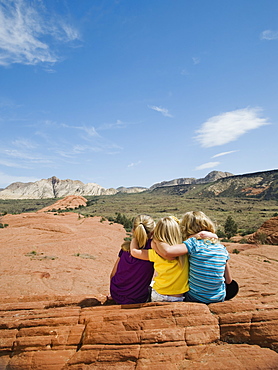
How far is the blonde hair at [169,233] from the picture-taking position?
3.46 meters

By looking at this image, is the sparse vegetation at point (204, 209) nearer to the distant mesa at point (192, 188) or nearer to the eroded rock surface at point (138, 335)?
the distant mesa at point (192, 188)

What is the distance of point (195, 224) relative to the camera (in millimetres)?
3717

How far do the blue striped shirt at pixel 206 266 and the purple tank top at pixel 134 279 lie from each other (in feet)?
2.78

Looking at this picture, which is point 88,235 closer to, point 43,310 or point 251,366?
point 43,310

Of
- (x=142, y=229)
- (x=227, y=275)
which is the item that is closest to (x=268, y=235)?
(x=227, y=275)

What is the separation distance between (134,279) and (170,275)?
85cm

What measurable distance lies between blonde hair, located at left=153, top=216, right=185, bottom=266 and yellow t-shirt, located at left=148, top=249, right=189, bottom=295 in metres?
0.12

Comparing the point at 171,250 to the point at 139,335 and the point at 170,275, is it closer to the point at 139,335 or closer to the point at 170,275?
the point at 170,275

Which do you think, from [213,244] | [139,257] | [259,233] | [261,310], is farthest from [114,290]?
[259,233]

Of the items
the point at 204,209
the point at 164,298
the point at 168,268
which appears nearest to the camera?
the point at 168,268

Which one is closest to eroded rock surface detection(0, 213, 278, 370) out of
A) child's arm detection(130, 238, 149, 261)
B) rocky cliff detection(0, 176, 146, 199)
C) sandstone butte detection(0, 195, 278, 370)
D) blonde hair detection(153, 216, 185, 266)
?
Result: sandstone butte detection(0, 195, 278, 370)

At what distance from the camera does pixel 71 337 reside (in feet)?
11.4

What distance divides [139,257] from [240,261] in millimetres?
12394

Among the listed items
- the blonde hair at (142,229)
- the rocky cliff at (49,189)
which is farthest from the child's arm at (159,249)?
the rocky cliff at (49,189)
